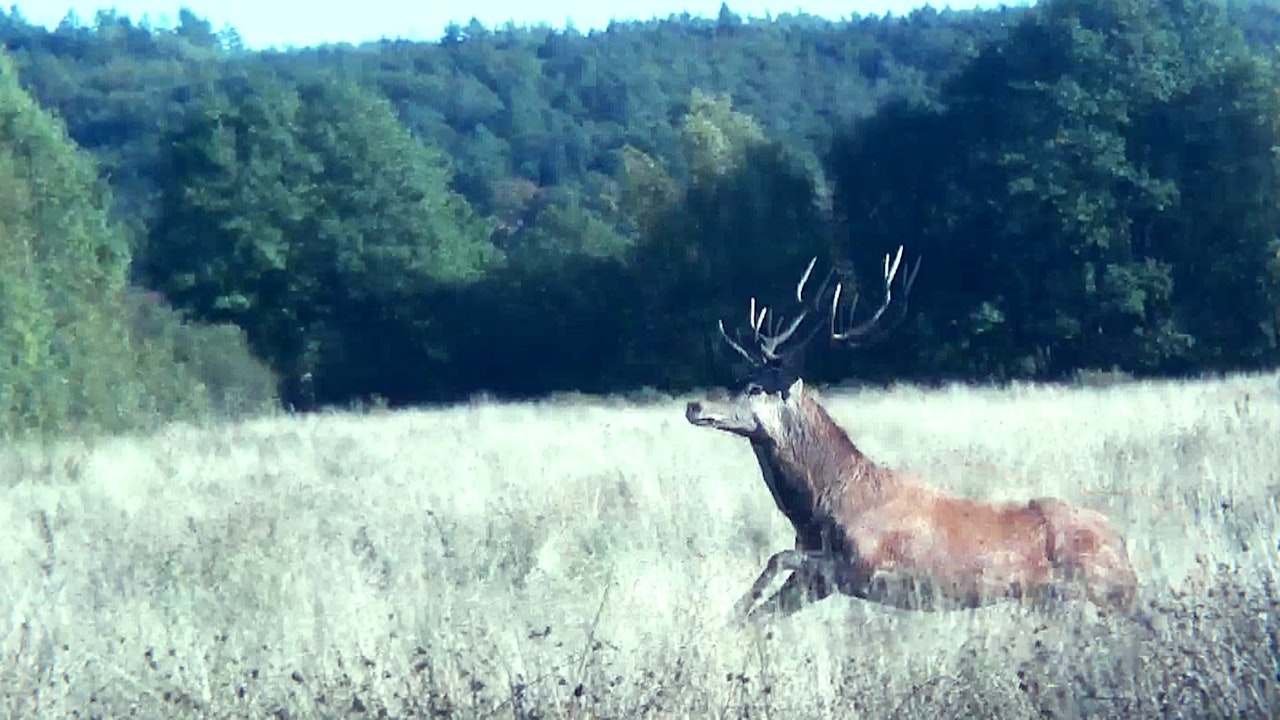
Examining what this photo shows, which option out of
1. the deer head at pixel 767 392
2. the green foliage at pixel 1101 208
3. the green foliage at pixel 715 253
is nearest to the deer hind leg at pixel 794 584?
the deer head at pixel 767 392

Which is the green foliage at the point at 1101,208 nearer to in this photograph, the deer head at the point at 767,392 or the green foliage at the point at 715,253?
the green foliage at the point at 715,253

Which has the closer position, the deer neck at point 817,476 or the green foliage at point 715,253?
the deer neck at point 817,476

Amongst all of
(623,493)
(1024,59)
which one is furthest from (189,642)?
(1024,59)

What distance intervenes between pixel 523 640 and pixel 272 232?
36610mm

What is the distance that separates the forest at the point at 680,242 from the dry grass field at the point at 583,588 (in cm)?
999

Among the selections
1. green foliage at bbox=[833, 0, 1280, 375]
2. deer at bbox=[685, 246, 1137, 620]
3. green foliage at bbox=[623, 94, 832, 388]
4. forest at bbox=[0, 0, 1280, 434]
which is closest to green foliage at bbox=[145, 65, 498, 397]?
forest at bbox=[0, 0, 1280, 434]

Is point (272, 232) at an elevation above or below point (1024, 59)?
below

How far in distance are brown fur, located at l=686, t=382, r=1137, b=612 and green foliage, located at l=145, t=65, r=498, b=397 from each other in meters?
30.5

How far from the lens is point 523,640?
533 centimetres

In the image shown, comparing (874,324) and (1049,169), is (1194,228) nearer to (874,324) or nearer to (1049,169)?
(1049,169)

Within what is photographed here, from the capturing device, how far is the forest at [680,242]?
27688 mm

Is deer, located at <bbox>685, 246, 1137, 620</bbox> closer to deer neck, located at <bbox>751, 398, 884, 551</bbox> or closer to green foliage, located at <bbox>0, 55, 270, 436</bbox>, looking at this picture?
deer neck, located at <bbox>751, 398, 884, 551</bbox>

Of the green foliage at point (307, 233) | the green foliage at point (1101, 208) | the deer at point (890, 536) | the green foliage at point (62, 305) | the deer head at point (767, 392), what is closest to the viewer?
the deer at point (890, 536)

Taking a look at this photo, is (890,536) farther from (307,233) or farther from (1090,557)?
(307,233)
